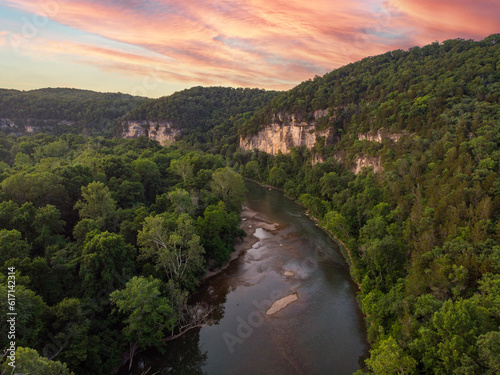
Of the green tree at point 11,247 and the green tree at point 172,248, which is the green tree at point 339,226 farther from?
the green tree at point 11,247

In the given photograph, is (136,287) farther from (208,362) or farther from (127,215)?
(127,215)

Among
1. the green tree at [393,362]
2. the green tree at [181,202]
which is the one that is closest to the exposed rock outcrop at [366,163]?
the green tree at [181,202]

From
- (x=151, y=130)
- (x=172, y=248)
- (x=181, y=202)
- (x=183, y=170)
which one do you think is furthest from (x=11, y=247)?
(x=151, y=130)

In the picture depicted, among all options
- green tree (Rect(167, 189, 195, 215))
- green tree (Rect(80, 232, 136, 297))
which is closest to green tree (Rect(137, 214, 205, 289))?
green tree (Rect(80, 232, 136, 297))

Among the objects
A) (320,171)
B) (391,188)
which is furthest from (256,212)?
(391,188)

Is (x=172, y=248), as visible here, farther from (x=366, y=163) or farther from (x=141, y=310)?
(x=366, y=163)

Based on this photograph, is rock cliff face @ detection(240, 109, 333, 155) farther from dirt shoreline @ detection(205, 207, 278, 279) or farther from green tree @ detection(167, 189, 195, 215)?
green tree @ detection(167, 189, 195, 215)
